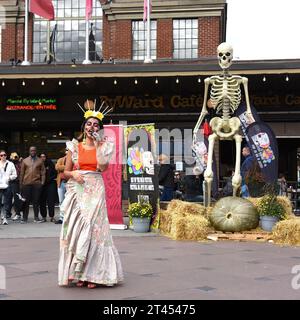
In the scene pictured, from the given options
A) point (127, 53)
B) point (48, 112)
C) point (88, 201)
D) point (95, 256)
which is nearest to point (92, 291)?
point (95, 256)

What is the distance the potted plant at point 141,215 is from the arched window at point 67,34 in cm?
1429

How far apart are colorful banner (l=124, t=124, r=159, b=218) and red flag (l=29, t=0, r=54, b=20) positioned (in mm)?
11759

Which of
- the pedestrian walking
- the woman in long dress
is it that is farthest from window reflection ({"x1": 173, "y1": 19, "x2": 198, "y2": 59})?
the woman in long dress

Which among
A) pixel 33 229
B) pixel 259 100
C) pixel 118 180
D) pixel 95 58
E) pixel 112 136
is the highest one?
pixel 95 58

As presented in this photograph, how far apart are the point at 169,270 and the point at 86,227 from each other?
6.02 feet

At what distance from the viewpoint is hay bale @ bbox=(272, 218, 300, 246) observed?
1009 centimetres

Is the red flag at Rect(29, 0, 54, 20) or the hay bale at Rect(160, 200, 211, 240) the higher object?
the red flag at Rect(29, 0, 54, 20)

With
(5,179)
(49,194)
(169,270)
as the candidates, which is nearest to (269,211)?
(169,270)

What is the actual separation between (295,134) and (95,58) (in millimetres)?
10271

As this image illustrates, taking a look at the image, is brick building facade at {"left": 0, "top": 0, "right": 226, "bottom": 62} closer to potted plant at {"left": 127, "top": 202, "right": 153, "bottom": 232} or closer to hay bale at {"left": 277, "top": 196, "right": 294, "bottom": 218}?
potted plant at {"left": 127, "top": 202, "right": 153, "bottom": 232}

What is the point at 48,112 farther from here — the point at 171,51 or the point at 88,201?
the point at 88,201

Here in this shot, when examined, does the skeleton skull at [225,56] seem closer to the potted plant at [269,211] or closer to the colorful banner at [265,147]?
the colorful banner at [265,147]

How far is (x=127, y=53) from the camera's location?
24453mm

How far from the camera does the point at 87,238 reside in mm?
5941
